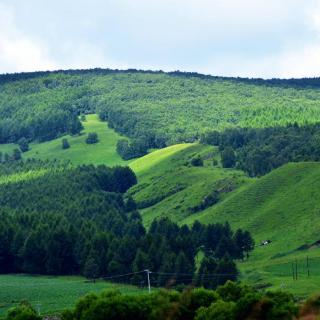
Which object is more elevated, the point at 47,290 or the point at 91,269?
the point at 91,269

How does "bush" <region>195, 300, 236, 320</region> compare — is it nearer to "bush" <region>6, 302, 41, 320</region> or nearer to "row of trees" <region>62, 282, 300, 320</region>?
"row of trees" <region>62, 282, 300, 320</region>

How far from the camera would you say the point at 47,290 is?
5714 inches

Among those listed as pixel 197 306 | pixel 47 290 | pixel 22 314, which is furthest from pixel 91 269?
pixel 22 314

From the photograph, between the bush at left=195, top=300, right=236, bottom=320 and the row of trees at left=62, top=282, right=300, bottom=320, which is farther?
the row of trees at left=62, top=282, right=300, bottom=320

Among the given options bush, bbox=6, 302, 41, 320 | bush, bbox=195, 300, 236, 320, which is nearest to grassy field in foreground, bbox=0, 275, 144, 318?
bush, bbox=6, 302, 41, 320

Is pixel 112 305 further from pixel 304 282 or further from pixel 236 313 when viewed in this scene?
pixel 304 282

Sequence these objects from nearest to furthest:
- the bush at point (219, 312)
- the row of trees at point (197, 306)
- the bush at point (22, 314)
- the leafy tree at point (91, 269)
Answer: the bush at point (219, 312) < the row of trees at point (197, 306) < the bush at point (22, 314) < the leafy tree at point (91, 269)

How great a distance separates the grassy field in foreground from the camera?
129 metres

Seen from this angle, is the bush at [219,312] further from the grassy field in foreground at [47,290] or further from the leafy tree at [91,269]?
the leafy tree at [91,269]

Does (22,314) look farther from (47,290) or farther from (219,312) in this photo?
(47,290)

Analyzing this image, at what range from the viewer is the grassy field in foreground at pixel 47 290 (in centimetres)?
12912

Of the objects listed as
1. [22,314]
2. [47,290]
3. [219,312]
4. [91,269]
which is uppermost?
[91,269]

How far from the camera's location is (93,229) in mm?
197875

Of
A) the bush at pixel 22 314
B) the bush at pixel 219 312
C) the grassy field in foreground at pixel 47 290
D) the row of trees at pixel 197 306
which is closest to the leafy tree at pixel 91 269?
the grassy field in foreground at pixel 47 290
